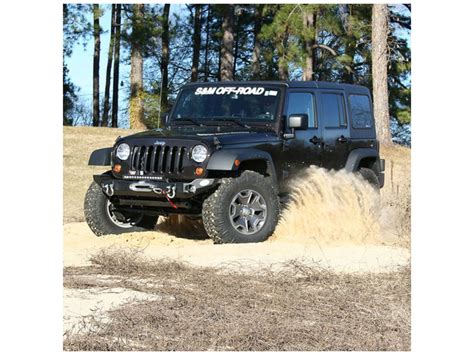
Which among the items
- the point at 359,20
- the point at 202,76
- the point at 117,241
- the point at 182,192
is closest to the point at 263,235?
the point at 182,192

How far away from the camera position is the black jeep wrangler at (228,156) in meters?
9.91

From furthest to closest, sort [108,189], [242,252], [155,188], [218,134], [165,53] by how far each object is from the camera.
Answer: [165,53] < [108,189] < [218,134] < [155,188] < [242,252]

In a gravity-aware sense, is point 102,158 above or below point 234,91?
below

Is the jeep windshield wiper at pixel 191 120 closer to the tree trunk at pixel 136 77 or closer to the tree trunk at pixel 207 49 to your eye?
the tree trunk at pixel 136 77

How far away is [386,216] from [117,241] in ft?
12.5

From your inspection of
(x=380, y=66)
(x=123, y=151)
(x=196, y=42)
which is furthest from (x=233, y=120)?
(x=196, y=42)

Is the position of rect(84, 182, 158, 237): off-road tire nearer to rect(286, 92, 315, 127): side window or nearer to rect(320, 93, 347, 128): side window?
rect(286, 92, 315, 127): side window

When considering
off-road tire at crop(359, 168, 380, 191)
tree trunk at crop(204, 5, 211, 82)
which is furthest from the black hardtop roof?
tree trunk at crop(204, 5, 211, 82)

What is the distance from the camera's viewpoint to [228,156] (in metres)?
9.90

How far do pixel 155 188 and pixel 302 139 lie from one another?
223 centimetres

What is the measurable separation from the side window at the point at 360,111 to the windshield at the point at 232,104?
175cm

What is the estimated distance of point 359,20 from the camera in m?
29.1

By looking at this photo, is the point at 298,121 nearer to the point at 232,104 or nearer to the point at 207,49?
the point at 232,104

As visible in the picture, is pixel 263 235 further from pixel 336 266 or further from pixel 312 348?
pixel 312 348
